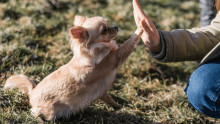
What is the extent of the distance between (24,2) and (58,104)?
3.62 metres

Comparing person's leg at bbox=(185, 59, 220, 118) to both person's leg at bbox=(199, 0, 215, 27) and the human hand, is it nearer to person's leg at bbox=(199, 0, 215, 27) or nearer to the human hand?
the human hand

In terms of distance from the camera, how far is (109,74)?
259cm

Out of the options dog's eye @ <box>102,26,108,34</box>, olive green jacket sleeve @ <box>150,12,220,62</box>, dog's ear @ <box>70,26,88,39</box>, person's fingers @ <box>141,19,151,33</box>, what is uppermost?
dog's ear @ <box>70,26,88,39</box>

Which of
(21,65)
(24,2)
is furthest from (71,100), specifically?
(24,2)

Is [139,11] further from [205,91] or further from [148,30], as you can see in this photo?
[205,91]

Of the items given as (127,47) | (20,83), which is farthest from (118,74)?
(20,83)

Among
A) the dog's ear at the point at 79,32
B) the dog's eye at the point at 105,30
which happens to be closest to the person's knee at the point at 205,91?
the dog's eye at the point at 105,30

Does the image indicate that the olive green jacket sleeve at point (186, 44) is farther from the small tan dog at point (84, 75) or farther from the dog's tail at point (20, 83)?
the dog's tail at point (20, 83)

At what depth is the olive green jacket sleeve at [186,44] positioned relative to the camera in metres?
2.22

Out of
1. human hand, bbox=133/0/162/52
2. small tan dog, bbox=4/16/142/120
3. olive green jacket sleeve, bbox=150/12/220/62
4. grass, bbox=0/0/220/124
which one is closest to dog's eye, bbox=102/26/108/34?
small tan dog, bbox=4/16/142/120

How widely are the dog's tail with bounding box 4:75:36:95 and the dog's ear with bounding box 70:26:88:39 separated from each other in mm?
1121

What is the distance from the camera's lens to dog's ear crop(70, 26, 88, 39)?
2.16 metres

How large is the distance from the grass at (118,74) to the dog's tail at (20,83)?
93mm

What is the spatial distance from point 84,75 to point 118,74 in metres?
1.23
